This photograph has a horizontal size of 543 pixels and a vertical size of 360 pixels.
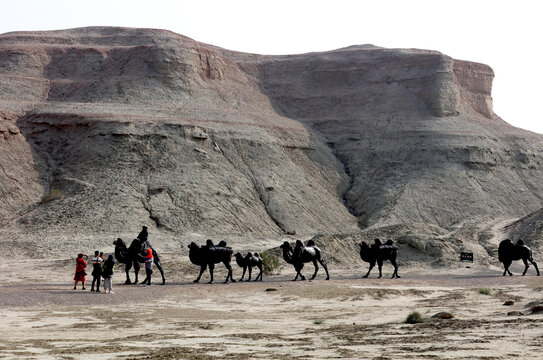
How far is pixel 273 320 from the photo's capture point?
1711 cm

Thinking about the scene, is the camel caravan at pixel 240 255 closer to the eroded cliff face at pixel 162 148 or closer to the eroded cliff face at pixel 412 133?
the eroded cliff face at pixel 162 148

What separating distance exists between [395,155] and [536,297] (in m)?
43.8

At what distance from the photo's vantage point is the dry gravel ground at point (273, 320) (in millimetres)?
11750

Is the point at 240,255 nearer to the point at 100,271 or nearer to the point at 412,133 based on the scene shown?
the point at 100,271

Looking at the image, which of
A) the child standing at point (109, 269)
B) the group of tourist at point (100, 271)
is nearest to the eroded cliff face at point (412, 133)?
the group of tourist at point (100, 271)

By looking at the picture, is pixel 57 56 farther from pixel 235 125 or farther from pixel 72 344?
pixel 72 344

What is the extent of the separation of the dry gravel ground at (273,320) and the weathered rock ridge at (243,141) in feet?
58.8

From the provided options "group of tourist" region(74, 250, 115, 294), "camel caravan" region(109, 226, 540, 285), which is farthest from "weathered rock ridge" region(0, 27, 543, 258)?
"group of tourist" region(74, 250, 115, 294)

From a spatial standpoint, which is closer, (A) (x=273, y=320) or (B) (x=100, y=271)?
(A) (x=273, y=320)

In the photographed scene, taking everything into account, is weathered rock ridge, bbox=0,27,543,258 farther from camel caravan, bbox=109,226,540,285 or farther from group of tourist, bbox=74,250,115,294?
group of tourist, bbox=74,250,115,294

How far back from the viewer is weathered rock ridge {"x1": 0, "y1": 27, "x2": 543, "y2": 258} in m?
46.8

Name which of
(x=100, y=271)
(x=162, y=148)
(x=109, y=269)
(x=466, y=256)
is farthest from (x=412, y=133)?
(x=109, y=269)

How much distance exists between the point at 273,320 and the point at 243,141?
39655mm

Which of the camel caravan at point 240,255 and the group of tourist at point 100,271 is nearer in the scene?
the group of tourist at point 100,271
